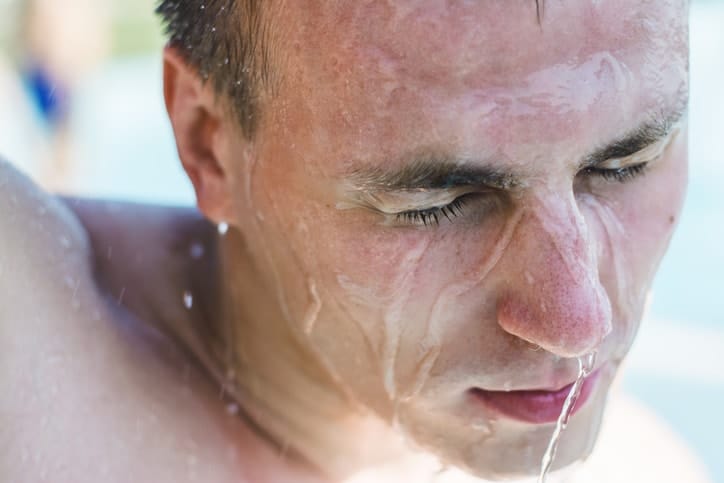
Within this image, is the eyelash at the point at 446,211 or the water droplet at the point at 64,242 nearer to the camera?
the eyelash at the point at 446,211

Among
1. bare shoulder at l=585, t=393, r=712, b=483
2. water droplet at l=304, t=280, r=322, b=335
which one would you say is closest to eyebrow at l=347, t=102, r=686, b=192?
water droplet at l=304, t=280, r=322, b=335

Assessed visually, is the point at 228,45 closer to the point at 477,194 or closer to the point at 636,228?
the point at 477,194

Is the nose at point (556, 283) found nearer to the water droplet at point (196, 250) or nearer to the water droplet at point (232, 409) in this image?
the water droplet at point (232, 409)

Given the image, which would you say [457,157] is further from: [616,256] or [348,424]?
[348,424]

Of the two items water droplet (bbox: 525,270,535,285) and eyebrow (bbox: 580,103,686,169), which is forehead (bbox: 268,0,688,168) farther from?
water droplet (bbox: 525,270,535,285)

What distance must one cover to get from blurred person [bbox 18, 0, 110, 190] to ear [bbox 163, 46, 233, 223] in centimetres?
297

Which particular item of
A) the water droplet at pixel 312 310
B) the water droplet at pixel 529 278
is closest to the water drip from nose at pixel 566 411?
the water droplet at pixel 529 278

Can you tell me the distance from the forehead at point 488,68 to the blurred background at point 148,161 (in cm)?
243

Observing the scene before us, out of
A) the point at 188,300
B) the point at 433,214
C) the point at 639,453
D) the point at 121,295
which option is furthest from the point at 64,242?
the point at 639,453

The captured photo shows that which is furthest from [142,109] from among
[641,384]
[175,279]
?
[175,279]

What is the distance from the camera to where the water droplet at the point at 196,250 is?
1.87 m

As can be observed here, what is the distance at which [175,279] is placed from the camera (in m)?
1.81

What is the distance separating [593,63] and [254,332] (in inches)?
30.1

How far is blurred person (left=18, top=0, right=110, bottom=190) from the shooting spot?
171 inches
